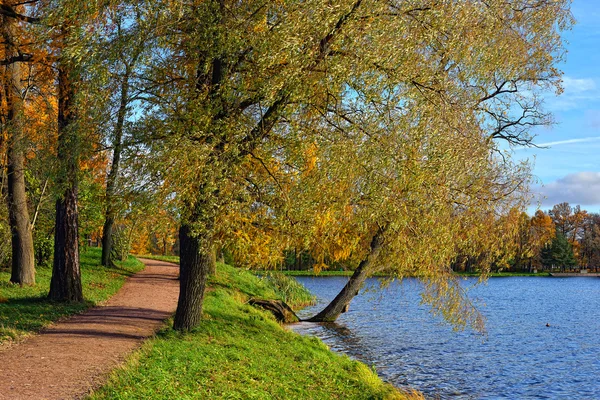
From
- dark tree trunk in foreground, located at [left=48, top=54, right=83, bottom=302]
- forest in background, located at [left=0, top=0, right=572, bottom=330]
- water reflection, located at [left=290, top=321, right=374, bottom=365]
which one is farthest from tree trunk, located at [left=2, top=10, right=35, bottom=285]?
water reflection, located at [left=290, top=321, right=374, bottom=365]

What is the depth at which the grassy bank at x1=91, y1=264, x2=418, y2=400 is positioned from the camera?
370 inches

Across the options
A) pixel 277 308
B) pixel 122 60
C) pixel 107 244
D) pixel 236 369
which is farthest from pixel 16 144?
pixel 277 308

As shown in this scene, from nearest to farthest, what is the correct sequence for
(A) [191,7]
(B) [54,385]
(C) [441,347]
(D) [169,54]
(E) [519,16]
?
(B) [54,385] → (A) [191,7] → (D) [169,54] → (E) [519,16] → (C) [441,347]

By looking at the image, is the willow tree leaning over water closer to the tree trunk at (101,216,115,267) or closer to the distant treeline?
the tree trunk at (101,216,115,267)

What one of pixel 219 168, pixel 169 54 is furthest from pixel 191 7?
pixel 219 168

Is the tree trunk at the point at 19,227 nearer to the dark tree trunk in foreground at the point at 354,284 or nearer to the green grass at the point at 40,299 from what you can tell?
the green grass at the point at 40,299

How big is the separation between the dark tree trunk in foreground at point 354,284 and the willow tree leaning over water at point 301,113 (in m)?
5.31

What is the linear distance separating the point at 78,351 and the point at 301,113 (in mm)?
6118

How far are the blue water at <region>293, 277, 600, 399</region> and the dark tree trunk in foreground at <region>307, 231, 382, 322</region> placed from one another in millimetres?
717

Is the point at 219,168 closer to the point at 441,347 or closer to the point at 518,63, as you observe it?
the point at 518,63

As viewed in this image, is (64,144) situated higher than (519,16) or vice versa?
(519,16)

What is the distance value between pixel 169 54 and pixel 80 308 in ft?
24.2

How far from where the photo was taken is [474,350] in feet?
67.9

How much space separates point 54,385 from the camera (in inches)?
345
